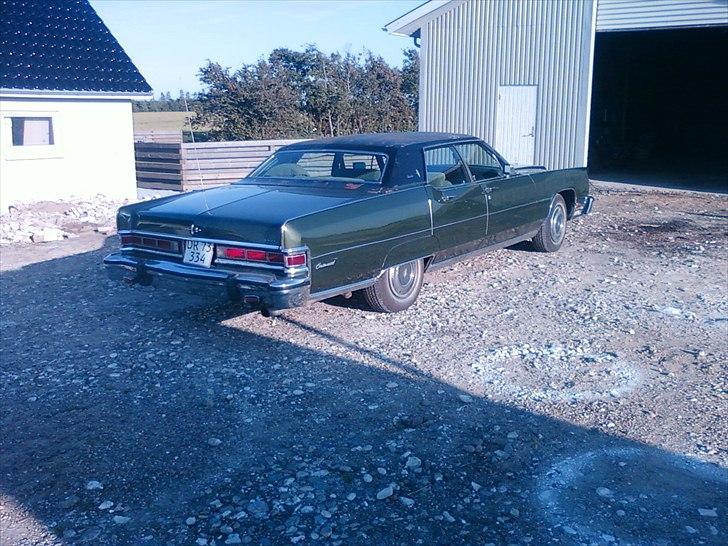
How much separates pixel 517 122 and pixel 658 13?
11.2ft

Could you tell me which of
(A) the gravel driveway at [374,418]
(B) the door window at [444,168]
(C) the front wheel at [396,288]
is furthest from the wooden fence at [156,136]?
(C) the front wheel at [396,288]

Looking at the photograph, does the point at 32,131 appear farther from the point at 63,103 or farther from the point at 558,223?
the point at 558,223

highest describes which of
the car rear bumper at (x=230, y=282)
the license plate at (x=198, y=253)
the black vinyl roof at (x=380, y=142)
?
the black vinyl roof at (x=380, y=142)

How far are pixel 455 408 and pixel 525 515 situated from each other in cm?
130

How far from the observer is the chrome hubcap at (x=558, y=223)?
31.5 feet

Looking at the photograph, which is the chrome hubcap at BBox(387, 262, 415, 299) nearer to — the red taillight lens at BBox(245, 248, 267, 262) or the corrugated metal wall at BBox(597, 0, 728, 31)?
the red taillight lens at BBox(245, 248, 267, 262)

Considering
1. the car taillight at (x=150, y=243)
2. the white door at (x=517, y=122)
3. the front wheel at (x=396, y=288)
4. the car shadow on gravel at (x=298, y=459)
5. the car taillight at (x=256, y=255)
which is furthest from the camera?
the white door at (x=517, y=122)

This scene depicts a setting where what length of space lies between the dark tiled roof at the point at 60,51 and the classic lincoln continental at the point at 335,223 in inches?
365

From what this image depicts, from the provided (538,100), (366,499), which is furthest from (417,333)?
(538,100)

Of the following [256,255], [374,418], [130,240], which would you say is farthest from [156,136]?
[374,418]

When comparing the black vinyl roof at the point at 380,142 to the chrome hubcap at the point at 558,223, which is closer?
the black vinyl roof at the point at 380,142

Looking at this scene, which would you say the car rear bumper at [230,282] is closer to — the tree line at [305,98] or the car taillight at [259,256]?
the car taillight at [259,256]

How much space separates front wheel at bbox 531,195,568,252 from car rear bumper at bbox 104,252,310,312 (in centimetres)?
447

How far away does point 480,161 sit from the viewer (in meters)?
8.34
